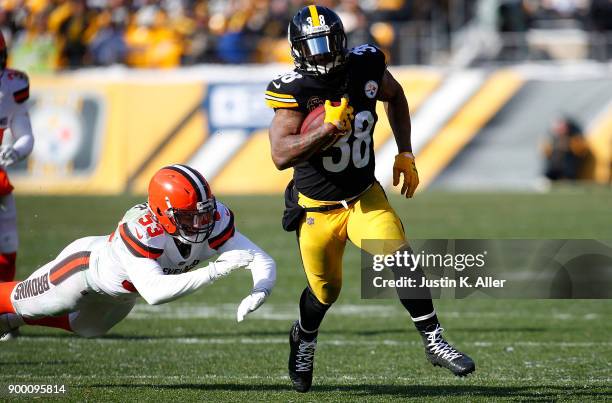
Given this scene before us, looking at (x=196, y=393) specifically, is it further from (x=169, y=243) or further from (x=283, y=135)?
(x=283, y=135)

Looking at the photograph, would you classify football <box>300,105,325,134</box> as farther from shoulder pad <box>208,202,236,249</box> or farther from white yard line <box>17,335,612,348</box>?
white yard line <box>17,335,612,348</box>

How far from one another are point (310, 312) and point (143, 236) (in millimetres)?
1046

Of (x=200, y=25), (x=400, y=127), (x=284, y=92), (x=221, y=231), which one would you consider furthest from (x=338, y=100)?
(x=200, y=25)

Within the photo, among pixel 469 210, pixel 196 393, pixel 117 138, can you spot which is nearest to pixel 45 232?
pixel 117 138

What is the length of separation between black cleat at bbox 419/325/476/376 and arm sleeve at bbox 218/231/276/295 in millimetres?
882

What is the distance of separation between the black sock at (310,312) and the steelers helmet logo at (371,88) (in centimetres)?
111

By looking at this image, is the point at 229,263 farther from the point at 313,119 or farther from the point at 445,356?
the point at 445,356

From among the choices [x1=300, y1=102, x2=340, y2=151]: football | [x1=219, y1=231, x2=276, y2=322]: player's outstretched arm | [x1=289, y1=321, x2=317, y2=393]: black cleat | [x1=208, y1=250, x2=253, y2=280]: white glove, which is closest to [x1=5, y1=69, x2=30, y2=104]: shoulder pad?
[x1=219, y1=231, x2=276, y2=322]: player's outstretched arm

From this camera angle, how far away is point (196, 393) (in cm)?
575

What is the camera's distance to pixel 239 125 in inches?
650

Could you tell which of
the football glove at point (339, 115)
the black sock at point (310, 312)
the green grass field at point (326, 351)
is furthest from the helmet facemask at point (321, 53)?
the green grass field at point (326, 351)

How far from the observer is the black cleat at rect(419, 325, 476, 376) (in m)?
5.28

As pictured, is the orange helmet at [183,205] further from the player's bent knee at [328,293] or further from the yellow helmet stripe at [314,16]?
the yellow helmet stripe at [314,16]

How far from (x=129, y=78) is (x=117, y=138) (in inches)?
38.9
